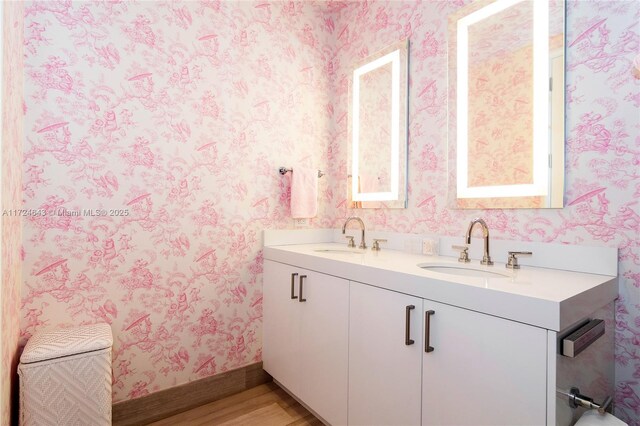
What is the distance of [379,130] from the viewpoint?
2.08m

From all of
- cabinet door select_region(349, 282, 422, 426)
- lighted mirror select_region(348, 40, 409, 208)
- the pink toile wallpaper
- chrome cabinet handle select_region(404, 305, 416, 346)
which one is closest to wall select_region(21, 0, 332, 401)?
the pink toile wallpaper

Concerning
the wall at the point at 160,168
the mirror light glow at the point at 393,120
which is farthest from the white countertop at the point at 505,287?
the wall at the point at 160,168

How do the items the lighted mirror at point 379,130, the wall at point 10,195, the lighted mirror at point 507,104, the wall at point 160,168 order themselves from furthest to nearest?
1. the lighted mirror at point 379,130
2. the wall at point 160,168
3. the lighted mirror at point 507,104
4. the wall at point 10,195

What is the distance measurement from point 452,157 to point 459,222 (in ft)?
1.09

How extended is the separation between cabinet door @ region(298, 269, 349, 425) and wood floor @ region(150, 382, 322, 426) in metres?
0.14

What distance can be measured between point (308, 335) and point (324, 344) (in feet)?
0.44

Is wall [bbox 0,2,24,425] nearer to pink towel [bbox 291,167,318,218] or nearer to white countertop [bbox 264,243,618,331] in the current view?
white countertop [bbox 264,243,618,331]

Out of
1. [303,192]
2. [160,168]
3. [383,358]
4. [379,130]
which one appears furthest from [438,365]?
[160,168]

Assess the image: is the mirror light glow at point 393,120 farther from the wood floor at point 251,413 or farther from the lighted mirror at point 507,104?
the wood floor at point 251,413

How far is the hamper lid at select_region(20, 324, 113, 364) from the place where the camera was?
126 cm

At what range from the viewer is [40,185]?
1.44 metres

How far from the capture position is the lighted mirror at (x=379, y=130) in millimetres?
1930

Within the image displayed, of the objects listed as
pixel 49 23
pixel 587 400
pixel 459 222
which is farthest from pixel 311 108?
pixel 587 400

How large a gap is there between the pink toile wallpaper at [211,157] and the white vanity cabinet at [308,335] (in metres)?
0.15
